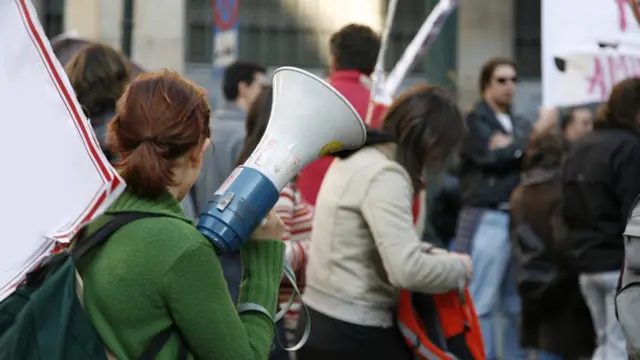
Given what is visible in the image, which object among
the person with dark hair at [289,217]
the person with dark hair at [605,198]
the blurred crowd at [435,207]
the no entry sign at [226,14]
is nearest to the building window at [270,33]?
the no entry sign at [226,14]

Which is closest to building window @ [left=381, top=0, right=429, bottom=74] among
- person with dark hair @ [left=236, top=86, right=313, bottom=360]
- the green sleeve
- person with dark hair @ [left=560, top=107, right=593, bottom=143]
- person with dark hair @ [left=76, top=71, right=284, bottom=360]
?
person with dark hair @ [left=560, top=107, right=593, bottom=143]

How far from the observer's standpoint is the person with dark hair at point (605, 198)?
7160 mm

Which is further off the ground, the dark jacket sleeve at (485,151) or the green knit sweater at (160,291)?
the green knit sweater at (160,291)

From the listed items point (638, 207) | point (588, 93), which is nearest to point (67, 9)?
point (588, 93)

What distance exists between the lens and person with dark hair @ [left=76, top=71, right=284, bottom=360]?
3.04 m

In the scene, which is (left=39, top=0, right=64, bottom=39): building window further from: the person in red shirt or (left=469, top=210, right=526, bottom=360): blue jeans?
the person in red shirt

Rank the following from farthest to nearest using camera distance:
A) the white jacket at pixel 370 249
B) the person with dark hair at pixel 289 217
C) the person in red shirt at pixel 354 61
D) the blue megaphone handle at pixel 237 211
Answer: the person in red shirt at pixel 354 61, the person with dark hair at pixel 289 217, the white jacket at pixel 370 249, the blue megaphone handle at pixel 237 211

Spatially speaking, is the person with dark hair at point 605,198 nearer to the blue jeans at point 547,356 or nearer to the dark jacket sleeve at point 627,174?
the dark jacket sleeve at point 627,174

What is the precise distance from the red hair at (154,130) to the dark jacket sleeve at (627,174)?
4.27 meters

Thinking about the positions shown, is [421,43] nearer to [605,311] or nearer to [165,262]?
[605,311]

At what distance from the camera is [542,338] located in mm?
8719

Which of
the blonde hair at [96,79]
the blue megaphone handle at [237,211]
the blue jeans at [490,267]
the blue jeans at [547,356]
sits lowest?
the blue jeans at [547,356]

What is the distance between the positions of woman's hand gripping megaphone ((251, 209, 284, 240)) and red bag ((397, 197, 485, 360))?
5.25ft

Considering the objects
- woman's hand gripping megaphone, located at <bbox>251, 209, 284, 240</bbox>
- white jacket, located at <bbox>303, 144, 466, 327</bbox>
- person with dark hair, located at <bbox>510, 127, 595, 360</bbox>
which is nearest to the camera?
woman's hand gripping megaphone, located at <bbox>251, 209, 284, 240</bbox>
